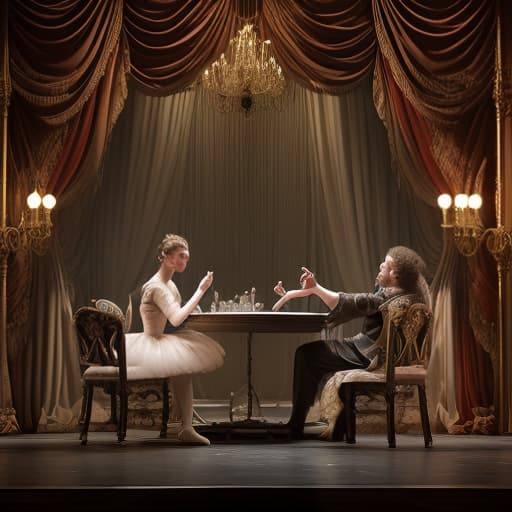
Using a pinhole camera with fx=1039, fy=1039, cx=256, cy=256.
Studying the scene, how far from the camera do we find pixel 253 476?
4348 millimetres

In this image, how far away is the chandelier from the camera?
24.3 ft

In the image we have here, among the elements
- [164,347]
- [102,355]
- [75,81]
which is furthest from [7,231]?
[164,347]

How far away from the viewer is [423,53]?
24.2ft

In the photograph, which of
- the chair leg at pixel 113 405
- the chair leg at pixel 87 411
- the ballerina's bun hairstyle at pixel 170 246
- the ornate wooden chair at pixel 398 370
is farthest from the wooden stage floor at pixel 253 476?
the ballerina's bun hairstyle at pixel 170 246

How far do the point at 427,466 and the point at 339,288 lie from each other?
13.1ft

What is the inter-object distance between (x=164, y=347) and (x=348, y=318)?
130cm

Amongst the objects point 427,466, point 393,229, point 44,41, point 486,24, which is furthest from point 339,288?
point 427,466

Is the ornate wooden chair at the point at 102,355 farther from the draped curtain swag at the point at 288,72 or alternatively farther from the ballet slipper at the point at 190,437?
the draped curtain swag at the point at 288,72

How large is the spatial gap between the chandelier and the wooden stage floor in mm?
2838

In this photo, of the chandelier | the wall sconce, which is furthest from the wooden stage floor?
the chandelier

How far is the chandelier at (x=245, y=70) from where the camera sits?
7410mm

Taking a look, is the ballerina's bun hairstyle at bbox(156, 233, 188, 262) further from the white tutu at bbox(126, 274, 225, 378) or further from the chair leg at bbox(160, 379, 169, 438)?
the chair leg at bbox(160, 379, 169, 438)

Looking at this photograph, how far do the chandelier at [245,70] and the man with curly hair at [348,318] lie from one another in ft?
5.81

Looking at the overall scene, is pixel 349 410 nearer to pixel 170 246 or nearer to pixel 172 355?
pixel 172 355
